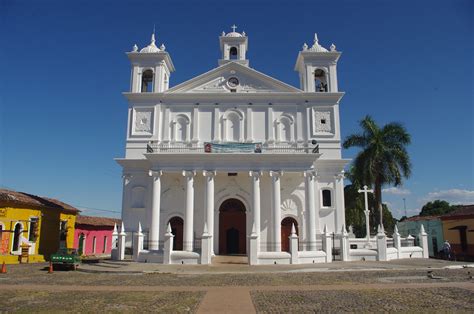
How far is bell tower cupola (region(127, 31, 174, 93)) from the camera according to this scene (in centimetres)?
3072

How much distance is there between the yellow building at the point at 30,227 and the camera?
83.4 ft

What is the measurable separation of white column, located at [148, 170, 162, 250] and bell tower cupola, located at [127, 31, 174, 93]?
26.7 ft

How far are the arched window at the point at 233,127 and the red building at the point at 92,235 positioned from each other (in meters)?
18.1

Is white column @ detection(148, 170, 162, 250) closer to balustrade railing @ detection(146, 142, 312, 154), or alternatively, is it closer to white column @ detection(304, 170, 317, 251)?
balustrade railing @ detection(146, 142, 312, 154)

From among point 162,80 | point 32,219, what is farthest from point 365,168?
point 32,219

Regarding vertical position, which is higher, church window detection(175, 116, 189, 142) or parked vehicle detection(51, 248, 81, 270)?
church window detection(175, 116, 189, 142)

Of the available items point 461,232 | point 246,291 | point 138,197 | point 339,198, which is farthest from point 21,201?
point 461,232

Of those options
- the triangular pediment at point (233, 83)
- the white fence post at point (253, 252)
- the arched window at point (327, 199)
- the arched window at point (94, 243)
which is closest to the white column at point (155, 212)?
the white fence post at point (253, 252)

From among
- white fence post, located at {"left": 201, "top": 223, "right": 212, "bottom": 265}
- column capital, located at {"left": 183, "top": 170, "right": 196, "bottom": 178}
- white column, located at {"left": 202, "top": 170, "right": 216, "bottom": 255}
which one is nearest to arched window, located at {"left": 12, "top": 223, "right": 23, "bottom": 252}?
column capital, located at {"left": 183, "top": 170, "right": 196, "bottom": 178}

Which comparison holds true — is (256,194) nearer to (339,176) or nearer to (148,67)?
(339,176)

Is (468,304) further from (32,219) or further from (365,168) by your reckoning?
(32,219)

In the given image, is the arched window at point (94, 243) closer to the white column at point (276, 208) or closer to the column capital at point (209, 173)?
the column capital at point (209, 173)

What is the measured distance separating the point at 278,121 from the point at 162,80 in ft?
33.4

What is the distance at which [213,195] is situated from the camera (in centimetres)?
2609
